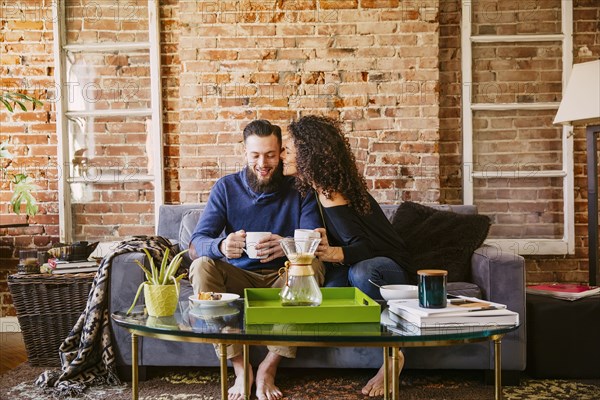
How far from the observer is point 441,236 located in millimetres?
2879

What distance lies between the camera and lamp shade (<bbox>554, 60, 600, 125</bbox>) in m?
2.67

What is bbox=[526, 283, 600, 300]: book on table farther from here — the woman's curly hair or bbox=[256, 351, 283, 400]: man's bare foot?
bbox=[256, 351, 283, 400]: man's bare foot

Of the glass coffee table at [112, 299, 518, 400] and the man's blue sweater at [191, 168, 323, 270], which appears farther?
the man's blue sweater at [191, 168, 323, 270]

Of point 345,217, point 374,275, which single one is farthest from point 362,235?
point 374,275

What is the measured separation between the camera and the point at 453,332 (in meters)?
1.56

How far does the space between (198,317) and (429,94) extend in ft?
6.99

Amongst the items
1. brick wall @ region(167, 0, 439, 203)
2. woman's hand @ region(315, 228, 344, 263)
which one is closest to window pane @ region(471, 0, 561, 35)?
brick wall @ region(167, 0, 439, 203)

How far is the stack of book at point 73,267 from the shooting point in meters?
2.93

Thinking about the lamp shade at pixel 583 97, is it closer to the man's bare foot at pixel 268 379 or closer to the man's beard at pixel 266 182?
the man's beard at pixel 266 182

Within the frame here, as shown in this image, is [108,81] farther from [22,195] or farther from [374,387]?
[374,387]

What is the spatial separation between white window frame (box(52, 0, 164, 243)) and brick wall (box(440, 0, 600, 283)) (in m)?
1.70

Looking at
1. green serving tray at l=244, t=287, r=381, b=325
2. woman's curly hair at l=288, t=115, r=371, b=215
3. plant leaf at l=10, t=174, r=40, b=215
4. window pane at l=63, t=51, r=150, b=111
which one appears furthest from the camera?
window pane at l=63, t=51, r=150, b=111

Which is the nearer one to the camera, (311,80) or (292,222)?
(292,222)

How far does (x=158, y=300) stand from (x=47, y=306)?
1.34m
